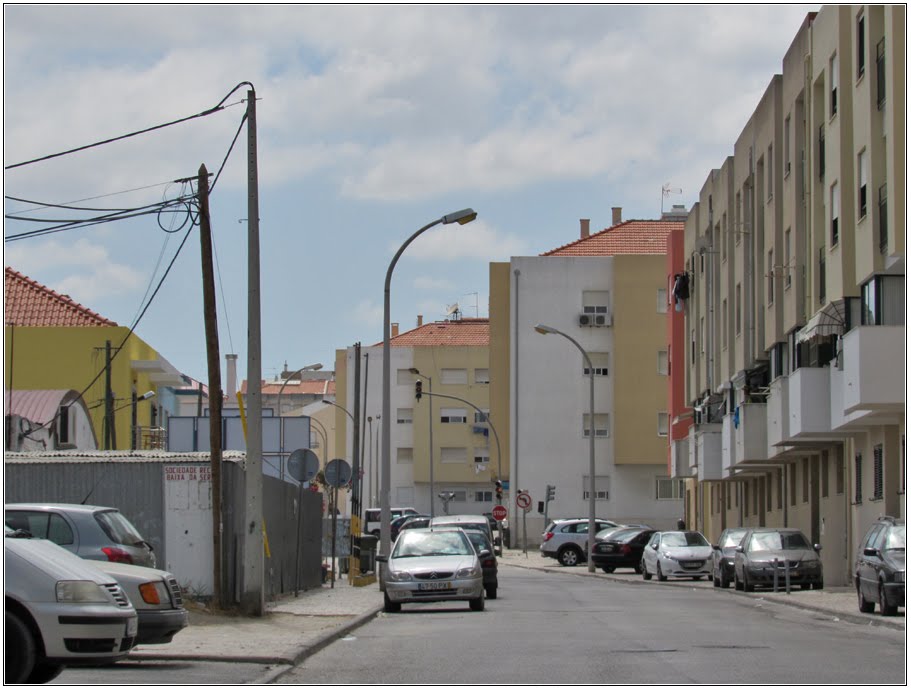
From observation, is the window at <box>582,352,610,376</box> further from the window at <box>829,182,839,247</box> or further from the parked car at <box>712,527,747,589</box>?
the window at <box>829,182,839,247</box>

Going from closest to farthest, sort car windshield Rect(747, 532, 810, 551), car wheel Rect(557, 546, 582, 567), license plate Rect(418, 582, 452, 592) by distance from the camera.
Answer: license plate Rect(418, 582, 452, 592) → car windshield Rect(747, 532, 810, 551) → car wheel Rect(557, 546, 582, 567)

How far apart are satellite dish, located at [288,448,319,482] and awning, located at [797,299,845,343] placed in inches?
527

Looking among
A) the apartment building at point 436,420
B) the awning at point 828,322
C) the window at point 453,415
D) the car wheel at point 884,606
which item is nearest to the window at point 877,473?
the awning at point 828,322

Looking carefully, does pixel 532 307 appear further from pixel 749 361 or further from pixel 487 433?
pixel 749 361

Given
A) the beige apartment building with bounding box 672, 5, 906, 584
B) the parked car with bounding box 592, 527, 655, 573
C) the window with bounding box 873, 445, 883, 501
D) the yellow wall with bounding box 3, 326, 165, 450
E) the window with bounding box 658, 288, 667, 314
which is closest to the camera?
the beige apartment building with bounding box 672, 5, 906, 584

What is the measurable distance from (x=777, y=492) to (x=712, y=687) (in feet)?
118

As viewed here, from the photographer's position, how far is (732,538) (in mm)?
36375

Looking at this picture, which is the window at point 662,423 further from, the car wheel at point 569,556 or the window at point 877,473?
the window at point 877,473

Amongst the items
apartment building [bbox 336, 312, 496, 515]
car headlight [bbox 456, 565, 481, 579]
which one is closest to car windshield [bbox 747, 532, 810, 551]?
car headlight [bbox 456, 565, 481, 579]

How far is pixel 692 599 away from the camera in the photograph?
2944cm

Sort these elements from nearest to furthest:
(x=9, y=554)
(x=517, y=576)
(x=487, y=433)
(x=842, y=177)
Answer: (x=9, y=554) → (x=842, y=177) → (x=517, y=576) → (x=487, y=433)

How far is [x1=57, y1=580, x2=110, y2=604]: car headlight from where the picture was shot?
11398 mm

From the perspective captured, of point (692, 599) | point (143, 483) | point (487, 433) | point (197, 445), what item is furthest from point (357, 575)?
point (487, 433)

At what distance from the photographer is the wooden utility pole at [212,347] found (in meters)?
22.1
